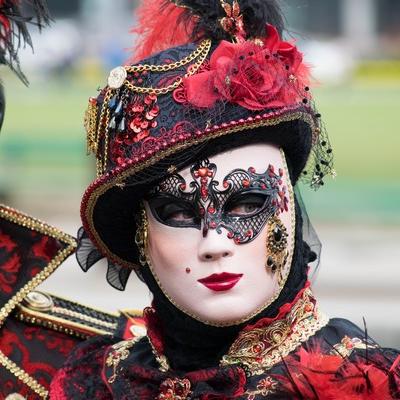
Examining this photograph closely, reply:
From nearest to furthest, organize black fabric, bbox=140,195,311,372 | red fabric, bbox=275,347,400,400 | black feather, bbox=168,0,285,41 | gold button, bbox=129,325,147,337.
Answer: red fabric, bbox=275,347,400,400 → black fabric, bbox=140,195,311,372 → black feather, bbox=168,0,285,41 → gold button, bbox=129,325,147,337

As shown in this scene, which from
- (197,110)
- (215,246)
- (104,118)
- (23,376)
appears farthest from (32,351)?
(197,110)

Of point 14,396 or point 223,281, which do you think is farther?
point 14,396

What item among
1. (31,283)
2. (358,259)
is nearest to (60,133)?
(358,259)

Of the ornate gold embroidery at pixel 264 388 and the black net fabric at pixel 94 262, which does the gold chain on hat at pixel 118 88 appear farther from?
the ornate gold embroidery at pixel 264 388

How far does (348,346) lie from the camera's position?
3.19m

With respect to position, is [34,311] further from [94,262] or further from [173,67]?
[173,67]

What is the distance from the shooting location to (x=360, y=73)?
30641 mm

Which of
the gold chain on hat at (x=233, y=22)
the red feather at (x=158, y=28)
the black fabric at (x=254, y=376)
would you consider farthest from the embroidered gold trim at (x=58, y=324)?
the gold chain on hat at (x=233, y=22)

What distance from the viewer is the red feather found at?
359cm

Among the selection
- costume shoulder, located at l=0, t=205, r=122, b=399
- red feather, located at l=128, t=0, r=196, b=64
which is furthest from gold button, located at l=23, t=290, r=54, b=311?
red feather, located at l=128, t=0, r=196, b=64

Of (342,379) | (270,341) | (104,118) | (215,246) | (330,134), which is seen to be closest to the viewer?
(342,379)

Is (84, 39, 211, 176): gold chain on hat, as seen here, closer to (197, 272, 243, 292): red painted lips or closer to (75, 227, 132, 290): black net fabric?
(75, 227, 132, 290): black net fabric

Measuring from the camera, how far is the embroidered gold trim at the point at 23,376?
376 cm

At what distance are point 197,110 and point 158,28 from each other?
50 cm
